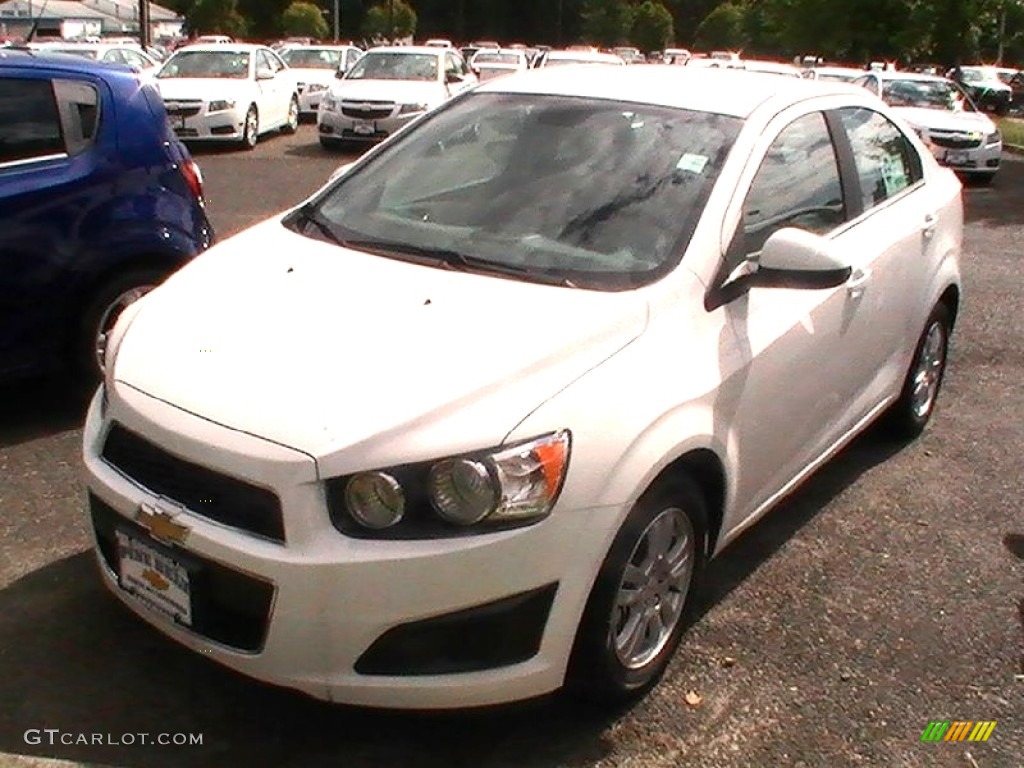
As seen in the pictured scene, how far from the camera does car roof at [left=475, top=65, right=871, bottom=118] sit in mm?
4156

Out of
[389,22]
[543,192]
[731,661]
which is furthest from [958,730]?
[389,22]

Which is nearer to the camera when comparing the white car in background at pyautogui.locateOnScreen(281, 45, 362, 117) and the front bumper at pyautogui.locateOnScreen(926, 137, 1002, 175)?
the front bumper at pyautogui.locateOnScreen(926, 137, 1002, 175)

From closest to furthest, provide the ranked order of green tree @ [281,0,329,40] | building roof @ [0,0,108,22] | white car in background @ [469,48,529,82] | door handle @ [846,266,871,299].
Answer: door handle @ [846,266,871,299]
white car in background @ [469,48,529,82]
building roof @ [0,0,108,22]
green tree @ [281,0,329,40]

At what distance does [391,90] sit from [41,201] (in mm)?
12869

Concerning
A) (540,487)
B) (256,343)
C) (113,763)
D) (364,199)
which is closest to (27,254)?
(364,199)

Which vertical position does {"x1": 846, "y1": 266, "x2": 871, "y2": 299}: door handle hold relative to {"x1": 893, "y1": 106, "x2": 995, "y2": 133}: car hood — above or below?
above

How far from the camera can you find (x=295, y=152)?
1791 centimetres

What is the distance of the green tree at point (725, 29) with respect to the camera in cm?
7950

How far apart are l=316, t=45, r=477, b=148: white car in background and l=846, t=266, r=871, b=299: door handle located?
43.1 feet

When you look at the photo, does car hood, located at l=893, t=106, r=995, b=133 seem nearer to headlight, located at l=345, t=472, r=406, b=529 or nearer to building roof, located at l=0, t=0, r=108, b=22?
headlight, located at l=345, t=472, r=406, b=529

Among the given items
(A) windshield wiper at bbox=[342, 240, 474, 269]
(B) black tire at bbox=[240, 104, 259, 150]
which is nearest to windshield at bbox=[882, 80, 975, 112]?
(B) black tire at bbox=[240, 104, 259, 150]

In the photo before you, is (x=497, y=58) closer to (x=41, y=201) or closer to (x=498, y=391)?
(x=41, y=201)

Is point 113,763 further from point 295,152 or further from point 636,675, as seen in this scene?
point 295,152

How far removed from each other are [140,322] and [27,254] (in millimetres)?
1955
